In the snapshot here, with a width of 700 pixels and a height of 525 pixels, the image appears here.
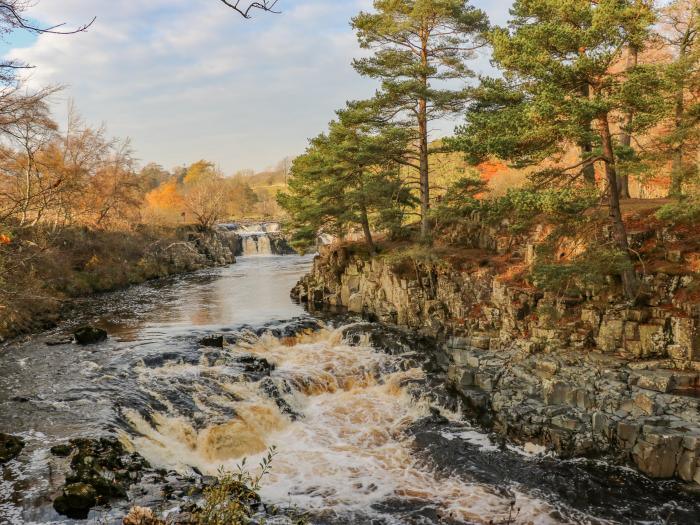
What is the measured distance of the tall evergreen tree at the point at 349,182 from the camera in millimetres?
19547

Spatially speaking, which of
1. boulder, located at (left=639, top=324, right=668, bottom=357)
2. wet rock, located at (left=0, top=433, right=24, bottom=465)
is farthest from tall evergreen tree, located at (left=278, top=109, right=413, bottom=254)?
wet rock, located at (left=0, top=433, right=24, bottom=465)

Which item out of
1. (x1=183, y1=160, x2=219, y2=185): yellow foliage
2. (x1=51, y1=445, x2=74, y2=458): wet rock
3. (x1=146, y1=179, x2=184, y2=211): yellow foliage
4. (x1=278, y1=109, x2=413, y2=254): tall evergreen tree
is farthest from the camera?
(x1=183, y1=160, x2=219, y2=185): yellow foliage

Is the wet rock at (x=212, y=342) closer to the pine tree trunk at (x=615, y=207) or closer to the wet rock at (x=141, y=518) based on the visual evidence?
the wet rock at (x=141, y=518)

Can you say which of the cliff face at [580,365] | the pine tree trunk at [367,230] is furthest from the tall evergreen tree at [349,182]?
the cliff face at [580,365]

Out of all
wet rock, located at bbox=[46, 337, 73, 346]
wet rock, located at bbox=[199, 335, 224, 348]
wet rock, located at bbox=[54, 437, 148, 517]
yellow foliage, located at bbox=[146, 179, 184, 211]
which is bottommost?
wet rock, located at bbox=[54, 437, 148, 517]

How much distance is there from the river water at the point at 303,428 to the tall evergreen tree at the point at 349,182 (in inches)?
228

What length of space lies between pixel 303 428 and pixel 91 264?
24.4 metres

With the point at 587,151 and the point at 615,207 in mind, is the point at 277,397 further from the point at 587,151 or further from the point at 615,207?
the point at 587,151

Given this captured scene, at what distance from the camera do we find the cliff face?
32.6 ft

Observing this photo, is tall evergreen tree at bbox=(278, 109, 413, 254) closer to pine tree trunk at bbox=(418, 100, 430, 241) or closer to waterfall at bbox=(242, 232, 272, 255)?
pine tree trunk at bbox=(418, 100, 430, 241)

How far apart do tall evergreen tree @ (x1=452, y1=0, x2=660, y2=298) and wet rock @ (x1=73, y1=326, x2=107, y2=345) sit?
15155mm

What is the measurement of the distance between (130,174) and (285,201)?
19300 mm

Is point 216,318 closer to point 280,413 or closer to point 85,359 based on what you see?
point 85,359

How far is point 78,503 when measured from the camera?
7.54 metres
